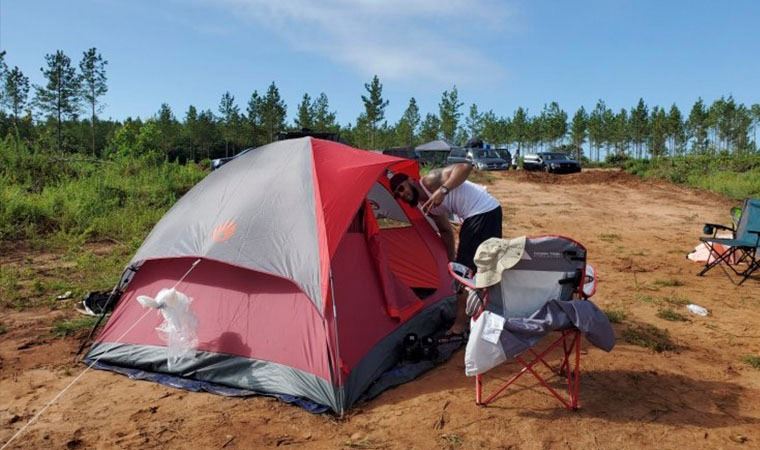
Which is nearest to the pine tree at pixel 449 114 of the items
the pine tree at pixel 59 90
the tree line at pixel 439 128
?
the tree line at pixel 439 128

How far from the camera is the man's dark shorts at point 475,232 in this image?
477 cm

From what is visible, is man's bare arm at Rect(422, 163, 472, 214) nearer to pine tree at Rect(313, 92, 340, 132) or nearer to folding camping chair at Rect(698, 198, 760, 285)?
folding camping chair at Rect(698, 198, 760, 285)

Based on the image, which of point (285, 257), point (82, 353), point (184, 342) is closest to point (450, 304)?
point (285, 257)

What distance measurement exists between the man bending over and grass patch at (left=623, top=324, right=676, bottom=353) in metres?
1.47

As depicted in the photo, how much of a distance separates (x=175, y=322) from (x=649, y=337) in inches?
158

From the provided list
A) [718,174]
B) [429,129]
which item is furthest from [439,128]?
[718,174]

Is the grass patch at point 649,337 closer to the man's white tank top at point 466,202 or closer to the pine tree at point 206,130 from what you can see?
the man's white tank top at point 466,202

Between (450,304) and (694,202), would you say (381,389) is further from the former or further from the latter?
(694,202)

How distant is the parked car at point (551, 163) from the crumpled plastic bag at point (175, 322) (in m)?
24.5

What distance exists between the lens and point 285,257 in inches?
145

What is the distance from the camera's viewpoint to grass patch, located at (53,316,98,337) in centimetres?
485

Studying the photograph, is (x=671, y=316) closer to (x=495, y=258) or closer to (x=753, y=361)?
(x=753, y=361)

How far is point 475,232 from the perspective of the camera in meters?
4.77

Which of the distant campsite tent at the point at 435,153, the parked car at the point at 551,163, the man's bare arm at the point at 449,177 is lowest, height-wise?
the man's bare arm at the point at 449,177
